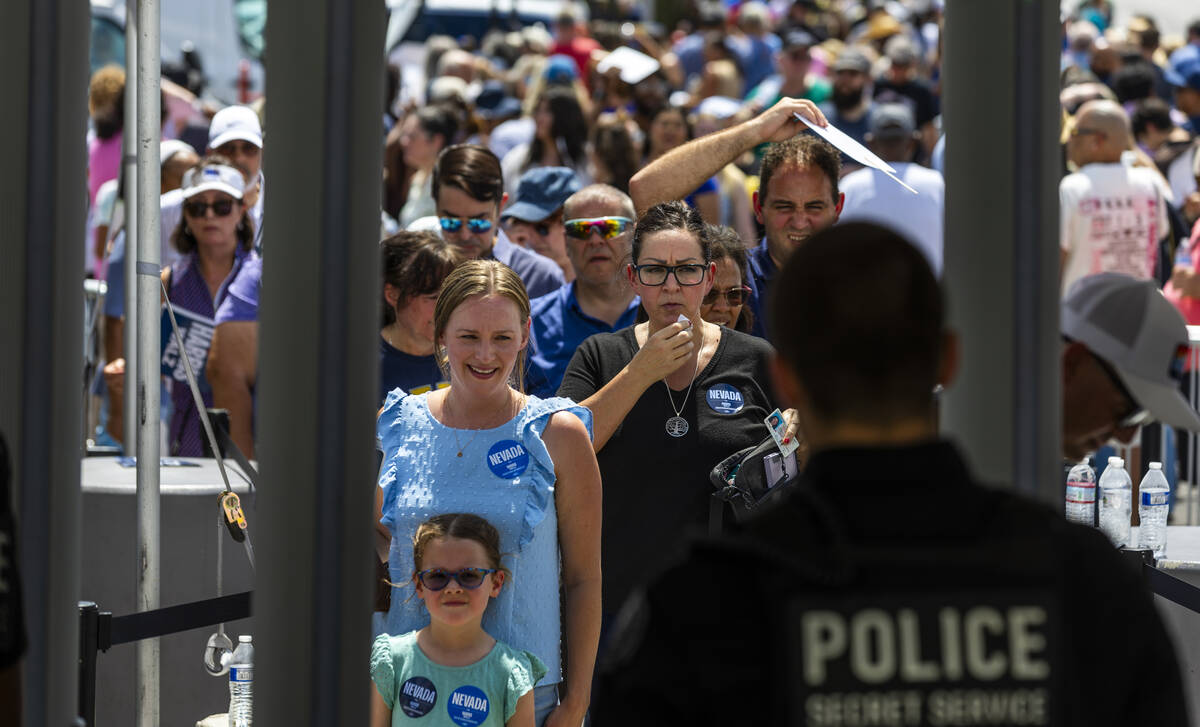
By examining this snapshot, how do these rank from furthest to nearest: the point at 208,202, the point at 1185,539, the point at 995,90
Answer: the point at 208,202
the point at 1185,539
the point at 995,90

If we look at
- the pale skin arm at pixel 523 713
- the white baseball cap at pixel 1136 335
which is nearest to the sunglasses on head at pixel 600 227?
the pale skin arm at pixel 523 713

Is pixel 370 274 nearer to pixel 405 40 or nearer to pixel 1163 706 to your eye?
pixel 1163 706

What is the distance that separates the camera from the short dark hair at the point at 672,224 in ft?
14.1

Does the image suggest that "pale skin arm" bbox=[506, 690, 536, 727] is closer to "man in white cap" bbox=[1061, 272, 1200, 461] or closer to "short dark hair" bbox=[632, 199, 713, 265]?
"short dark hair" bbox=[632, 199, 713, 265]

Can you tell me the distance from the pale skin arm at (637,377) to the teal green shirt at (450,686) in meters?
0.68

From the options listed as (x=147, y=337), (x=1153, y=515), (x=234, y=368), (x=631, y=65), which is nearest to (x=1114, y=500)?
(x=1153, y=515)

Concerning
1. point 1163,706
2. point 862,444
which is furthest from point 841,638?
point 1163,706

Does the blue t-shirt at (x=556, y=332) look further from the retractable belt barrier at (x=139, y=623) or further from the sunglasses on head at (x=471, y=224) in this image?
the retractable belt barrier at (x=139, y=623)

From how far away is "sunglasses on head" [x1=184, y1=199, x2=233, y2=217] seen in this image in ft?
20.4

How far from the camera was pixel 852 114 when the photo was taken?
1093 cm

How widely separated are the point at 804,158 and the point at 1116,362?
2524mm

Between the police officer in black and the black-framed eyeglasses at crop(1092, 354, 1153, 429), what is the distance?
74 centimetres

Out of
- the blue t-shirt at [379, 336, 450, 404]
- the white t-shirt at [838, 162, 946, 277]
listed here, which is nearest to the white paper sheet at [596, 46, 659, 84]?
the white t-shirt at [838, 162, 946, 277]

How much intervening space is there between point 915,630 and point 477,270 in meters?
2.36
